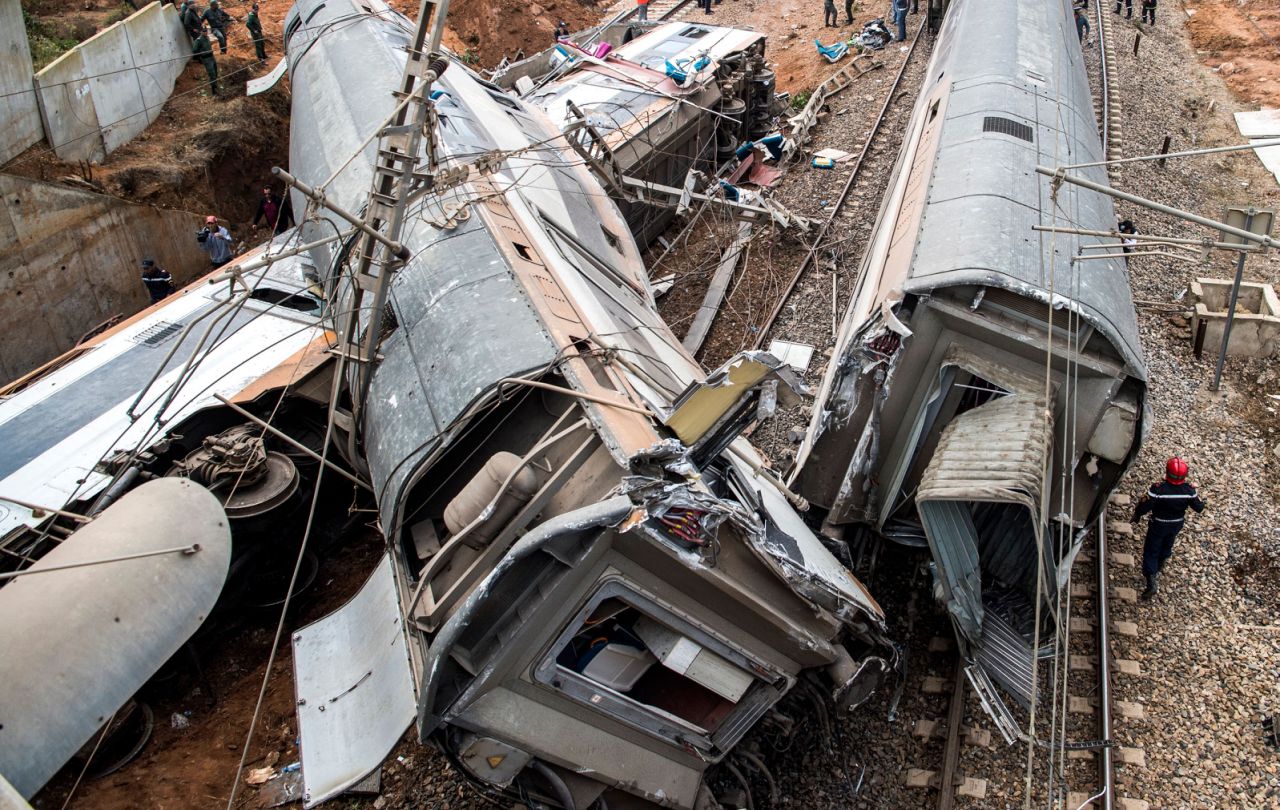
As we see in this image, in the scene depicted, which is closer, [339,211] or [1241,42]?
[339,211]

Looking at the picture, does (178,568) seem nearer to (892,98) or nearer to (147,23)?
(147,23)

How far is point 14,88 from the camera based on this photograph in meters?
13.8

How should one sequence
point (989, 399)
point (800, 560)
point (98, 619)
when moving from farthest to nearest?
point (989, 399)
point (800, 560)
point (98, 619)

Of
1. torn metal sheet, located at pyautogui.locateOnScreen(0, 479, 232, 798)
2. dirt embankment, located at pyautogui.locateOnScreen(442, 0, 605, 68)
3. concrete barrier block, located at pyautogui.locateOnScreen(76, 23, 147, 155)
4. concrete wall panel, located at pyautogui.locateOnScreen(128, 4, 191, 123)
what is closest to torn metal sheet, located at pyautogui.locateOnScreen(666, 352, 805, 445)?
torn metal sheet, located at pyautogui.locateOnScreen(0, 479, 232, 798)

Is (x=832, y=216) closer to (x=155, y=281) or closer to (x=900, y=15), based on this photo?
(x=155, y=281)

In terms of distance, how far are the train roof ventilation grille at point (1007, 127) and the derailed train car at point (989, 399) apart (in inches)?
21.6

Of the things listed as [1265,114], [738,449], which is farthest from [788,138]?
[738,449]

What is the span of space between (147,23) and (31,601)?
16884 millimetres

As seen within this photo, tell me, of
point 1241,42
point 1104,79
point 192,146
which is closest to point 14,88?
point 192,146

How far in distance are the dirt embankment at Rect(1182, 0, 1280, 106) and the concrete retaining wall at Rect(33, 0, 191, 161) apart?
23.5m

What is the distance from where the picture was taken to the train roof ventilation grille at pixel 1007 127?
Answer: 962cm

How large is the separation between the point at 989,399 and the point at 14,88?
14.9 m

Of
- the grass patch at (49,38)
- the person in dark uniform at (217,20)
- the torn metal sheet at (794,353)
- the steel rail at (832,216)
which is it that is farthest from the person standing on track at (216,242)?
the torn metal sheet at (794,353)

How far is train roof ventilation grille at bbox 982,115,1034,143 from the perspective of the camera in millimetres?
9625
